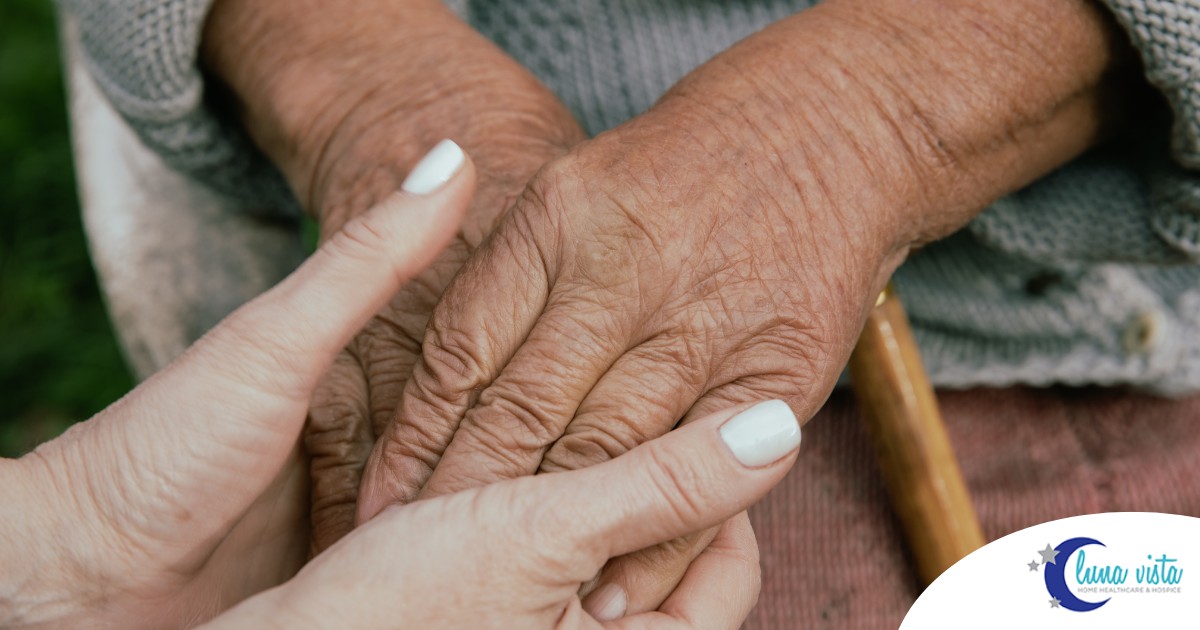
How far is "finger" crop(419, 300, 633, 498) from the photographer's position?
2.80 ft

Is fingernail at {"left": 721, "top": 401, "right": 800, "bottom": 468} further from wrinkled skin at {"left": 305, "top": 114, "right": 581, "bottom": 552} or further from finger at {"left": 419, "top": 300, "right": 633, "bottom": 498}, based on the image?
wrinkled skin at {"left": 305, "top": 114, "right": 581, "bottom": 552}

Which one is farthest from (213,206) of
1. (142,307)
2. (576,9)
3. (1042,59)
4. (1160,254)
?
(1160,254)

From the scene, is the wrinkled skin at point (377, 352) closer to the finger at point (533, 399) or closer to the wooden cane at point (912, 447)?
the finger at point (533, 399)

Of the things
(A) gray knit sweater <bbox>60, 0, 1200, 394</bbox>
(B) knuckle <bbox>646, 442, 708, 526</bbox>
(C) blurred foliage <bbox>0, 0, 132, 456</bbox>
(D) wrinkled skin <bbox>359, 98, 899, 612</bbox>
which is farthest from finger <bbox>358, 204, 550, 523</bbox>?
(C) blurred foliage <bbox>0, 0, 132, 456</bbox>

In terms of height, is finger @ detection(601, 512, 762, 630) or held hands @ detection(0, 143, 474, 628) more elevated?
held hands @ detection(0, 143, 474, 628)

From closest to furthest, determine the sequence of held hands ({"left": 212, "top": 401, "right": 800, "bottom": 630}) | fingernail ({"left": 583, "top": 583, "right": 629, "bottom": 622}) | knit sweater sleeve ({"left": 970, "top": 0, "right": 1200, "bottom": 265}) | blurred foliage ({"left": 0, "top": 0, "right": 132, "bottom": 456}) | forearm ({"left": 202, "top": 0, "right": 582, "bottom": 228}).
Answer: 1. held hands ({"left": 212, "top": 401, "right": 800, "bottom": 630})
2. fingernail ({"left": 583, "top": 583, "right": 629, "bottom": 622})
3. knit sweater sleeve ({"left": 970, "top": 0, "right": 1200, "bottom": 265})
4. forearm ({"left": 202, "top": 0, "right": 582, "bottom": 228})
5. blurred foliage ({"left": 0, "top": 0, "right": 132, "bottom": 456})

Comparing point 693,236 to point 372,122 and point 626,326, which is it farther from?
point 372,122

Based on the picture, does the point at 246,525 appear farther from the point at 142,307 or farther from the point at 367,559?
the point at 142,307

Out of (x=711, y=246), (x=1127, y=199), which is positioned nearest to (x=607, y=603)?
(x=711, y=246)

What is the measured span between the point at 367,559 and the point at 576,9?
749 mm

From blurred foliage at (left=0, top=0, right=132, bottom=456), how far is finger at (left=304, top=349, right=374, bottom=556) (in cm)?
137

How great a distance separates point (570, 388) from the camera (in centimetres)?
87

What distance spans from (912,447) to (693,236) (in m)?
0.39

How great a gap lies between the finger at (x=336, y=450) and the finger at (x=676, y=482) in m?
0.28
